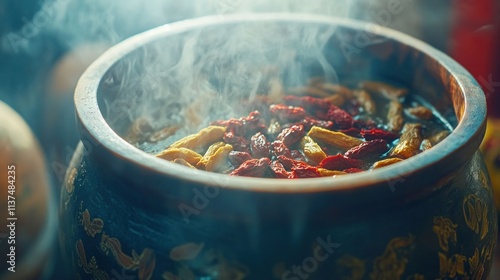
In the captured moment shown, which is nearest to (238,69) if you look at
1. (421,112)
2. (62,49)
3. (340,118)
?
(340,118)

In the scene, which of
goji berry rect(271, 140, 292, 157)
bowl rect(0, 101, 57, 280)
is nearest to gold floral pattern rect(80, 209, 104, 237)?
goji berry rect(271, 140, 292, 157)

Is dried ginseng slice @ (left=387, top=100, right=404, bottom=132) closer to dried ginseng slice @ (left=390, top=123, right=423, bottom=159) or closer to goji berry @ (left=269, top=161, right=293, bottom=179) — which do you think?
dried ginseng slice @ (left=390, top=123, right=423, bottom=159)

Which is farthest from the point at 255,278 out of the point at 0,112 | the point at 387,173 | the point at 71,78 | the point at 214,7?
the point at 214,7

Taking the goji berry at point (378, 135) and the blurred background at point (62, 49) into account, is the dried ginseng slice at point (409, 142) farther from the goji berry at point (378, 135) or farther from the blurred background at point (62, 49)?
the blurred background at point (62, 49)

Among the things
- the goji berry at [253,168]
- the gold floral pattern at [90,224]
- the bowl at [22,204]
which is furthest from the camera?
the bowl at [22,204]

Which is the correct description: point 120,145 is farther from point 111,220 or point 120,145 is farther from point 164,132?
point 164,132

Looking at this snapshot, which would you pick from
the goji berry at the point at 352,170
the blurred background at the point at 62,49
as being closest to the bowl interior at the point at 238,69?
the goji berry at the point at 352,170

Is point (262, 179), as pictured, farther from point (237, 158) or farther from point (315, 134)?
point (315, 134)
